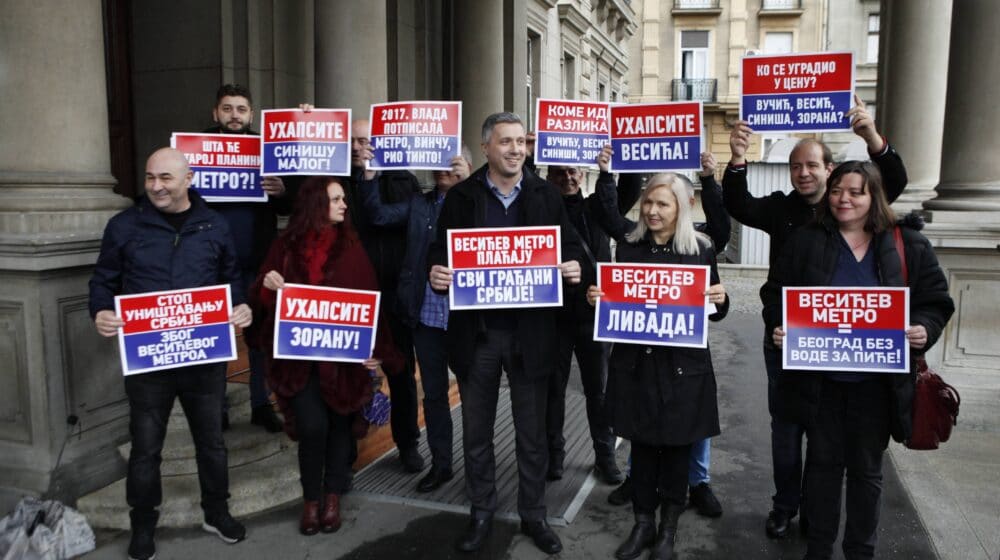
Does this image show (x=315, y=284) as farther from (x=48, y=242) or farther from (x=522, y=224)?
(x=48, y=242)

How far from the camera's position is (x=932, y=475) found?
5.45 metres

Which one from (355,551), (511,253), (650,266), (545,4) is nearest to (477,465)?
(355,551)

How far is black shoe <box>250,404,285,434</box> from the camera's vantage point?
17.7 ft

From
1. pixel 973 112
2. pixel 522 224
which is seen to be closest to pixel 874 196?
pixel 522 224

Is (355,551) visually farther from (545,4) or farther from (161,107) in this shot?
(545,4)

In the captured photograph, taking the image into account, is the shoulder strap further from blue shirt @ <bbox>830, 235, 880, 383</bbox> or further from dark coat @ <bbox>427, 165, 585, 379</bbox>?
dark coat @ <bbox>427, 165, 585, 379</bbox>

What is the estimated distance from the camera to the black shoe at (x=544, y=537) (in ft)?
13.8

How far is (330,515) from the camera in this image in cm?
446

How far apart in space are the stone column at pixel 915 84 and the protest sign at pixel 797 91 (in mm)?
4736

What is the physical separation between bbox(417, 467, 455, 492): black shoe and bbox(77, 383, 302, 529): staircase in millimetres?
801

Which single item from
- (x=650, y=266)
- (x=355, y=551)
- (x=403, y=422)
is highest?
(x=650, y=266)

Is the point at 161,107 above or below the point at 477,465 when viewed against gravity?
above

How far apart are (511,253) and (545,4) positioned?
12.6 metres

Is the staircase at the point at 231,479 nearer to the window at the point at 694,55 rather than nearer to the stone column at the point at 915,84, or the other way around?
the stone column at the point at 915,84
